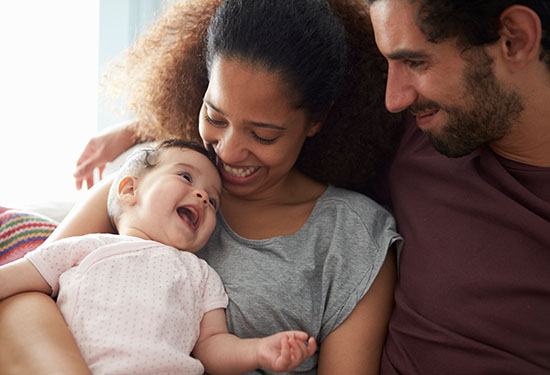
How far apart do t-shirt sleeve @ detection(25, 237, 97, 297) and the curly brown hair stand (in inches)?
22.5

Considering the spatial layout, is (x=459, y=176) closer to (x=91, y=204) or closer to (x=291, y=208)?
(x=291, y=208)

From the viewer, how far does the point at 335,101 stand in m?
1.80

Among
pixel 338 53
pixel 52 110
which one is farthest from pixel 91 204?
pixel 52 110

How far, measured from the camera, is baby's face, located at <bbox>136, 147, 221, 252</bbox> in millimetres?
1530

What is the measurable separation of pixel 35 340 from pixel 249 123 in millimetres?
677

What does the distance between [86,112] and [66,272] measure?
1978 mm

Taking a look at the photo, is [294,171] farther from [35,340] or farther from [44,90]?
[44,90]

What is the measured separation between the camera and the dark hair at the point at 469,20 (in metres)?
1.33

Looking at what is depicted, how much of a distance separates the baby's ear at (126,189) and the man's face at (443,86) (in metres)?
0.68

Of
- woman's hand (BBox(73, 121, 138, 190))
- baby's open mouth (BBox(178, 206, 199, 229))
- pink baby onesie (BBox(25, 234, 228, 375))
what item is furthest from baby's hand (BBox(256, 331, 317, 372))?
woman's hand (BBox(73, 121, 138, 190))

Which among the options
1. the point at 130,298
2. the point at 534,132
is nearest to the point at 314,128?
the point at 534,132

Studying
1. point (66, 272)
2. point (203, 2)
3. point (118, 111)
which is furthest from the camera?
point (118, 111)

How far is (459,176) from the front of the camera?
1549 mm

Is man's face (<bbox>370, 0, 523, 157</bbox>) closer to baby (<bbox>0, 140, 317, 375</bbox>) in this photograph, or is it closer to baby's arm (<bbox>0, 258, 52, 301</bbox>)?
baby (<bbox>0, 140, 317, 375</bbox>)
